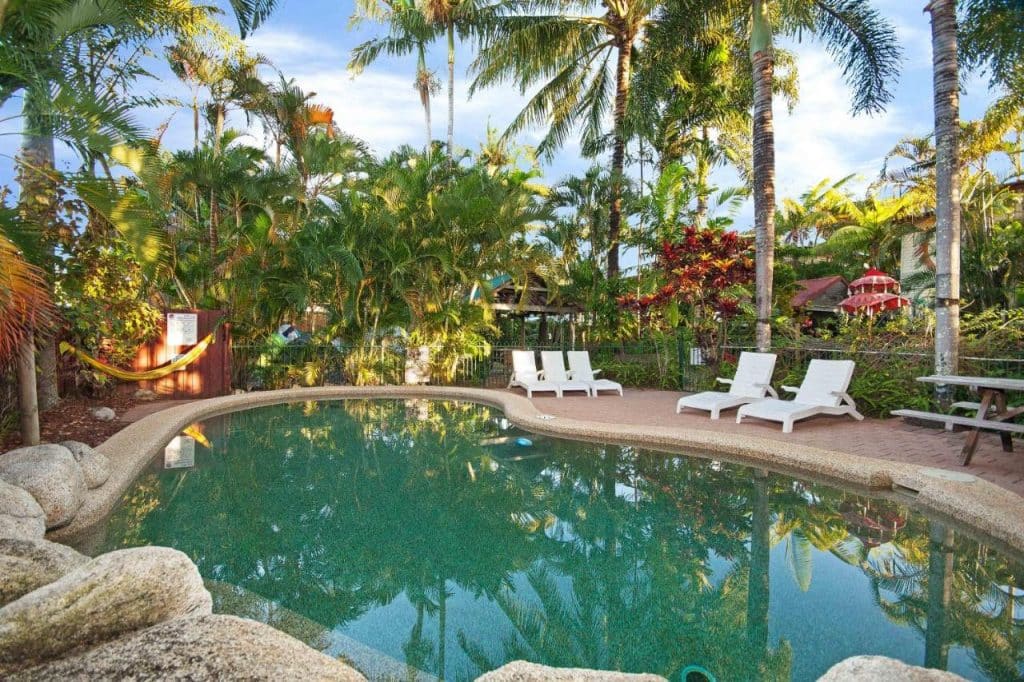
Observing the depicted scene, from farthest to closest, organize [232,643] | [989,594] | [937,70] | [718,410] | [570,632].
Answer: [718,410] → [937,70] → [989,594] → [570,632] → [232,643]

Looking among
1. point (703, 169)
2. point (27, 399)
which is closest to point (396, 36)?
point (703, 169)

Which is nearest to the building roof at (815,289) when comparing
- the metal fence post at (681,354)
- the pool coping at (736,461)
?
the metal fence post at (681,354)

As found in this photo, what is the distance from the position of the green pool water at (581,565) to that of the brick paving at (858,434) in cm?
121

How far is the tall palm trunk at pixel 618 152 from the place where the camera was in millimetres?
16625

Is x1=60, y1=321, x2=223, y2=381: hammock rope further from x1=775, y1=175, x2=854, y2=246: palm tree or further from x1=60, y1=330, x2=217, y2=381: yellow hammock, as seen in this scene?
x1=775, y1=175, x2=854, y2=246: palm tree

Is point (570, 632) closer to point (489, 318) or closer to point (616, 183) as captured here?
point (489, 318)

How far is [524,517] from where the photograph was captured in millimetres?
5047

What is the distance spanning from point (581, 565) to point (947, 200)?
7668mm

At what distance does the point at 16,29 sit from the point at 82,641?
259 inches

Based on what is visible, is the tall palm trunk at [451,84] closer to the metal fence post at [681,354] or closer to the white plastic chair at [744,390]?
the metal fence post at [681,354]

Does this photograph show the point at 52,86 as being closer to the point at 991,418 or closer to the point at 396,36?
the point at 991,418

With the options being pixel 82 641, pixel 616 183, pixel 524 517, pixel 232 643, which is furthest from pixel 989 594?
pixel 616 183

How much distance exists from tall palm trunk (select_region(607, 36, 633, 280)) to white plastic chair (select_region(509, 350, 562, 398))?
16.2 ft

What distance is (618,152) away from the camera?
17.0 metres
